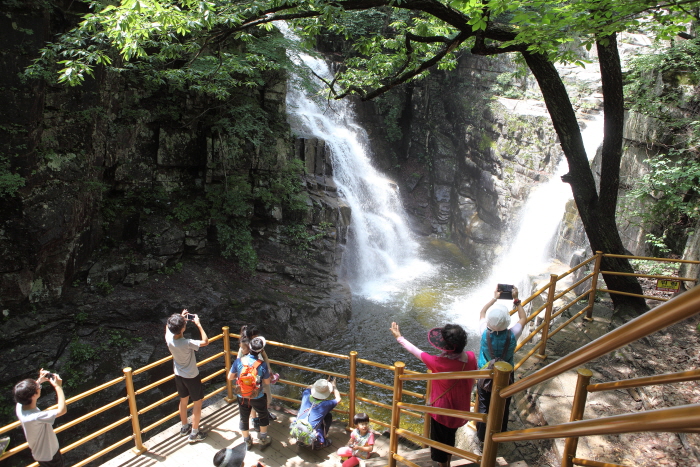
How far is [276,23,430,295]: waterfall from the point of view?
16.1m

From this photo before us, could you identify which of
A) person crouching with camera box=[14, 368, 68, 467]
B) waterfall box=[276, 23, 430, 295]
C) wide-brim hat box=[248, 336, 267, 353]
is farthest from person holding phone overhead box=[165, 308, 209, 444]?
waterfall box=[276, 23, 430, 295]

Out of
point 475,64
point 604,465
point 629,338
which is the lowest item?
point 604,465

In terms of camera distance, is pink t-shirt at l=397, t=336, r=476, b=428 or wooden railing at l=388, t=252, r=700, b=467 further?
pink t-shirt at l=397, t=336, r=476, b=428

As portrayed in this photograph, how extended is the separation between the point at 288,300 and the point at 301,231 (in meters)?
2.58

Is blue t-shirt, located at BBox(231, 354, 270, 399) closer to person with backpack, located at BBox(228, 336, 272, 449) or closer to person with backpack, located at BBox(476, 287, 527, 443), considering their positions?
person with backpack, located at BBox(228, 336, 272, 449)

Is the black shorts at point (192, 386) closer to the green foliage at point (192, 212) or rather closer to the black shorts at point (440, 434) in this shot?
the black shorts at point (440, 434)

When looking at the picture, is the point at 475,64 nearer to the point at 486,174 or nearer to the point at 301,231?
the point at 486,174

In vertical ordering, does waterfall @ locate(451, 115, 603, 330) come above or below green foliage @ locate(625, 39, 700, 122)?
below

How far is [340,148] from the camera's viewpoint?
690 inches

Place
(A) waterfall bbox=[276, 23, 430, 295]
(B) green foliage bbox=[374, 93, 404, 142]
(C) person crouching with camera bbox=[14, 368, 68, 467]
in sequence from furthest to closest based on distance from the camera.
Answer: (B) green foliage bbox=[374, 93, 404, 142]
(A) waterfall bbox=[276, 23, 430, 295]
(C) person crouching with camera bbox=[14, 368, 68, 467]

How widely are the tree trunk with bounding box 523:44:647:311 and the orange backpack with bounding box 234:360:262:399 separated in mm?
5562

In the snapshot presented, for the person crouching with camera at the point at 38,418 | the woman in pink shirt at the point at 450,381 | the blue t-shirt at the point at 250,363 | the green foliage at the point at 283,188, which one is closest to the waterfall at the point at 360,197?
the green foliage at the point at 283,188

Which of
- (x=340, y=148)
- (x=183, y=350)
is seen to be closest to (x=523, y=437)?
(x=183, y=350)

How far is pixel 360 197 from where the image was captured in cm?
1795
